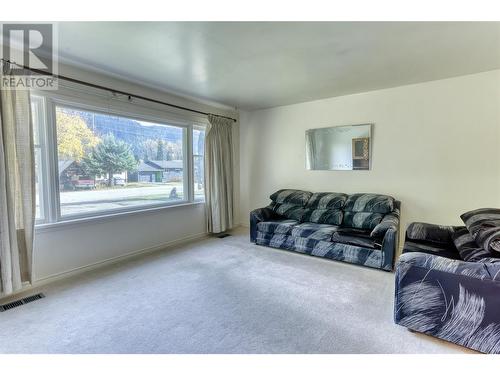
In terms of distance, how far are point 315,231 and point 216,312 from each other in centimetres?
193

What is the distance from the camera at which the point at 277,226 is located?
13.0 ft

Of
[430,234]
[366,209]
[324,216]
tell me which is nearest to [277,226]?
[324,216]

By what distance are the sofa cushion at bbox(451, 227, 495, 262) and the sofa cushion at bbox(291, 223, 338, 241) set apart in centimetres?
137

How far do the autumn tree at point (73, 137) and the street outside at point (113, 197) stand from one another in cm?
46

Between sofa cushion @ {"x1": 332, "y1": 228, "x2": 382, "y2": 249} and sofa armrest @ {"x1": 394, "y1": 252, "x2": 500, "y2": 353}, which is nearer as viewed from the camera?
sofa armrest @ {"x1": 394, "y1": 252, "x2": 500, "y2": 353}

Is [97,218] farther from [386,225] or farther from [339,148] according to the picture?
[339,148]

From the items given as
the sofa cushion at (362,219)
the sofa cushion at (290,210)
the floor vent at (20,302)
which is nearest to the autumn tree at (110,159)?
the floor vent at (20,302)

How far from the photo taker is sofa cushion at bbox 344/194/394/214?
358 cm

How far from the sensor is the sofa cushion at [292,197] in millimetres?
4395

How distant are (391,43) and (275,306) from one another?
2649 millimetres

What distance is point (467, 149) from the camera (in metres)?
3.30

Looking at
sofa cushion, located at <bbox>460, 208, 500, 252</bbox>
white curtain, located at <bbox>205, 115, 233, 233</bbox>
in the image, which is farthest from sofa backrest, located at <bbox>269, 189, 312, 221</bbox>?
sofa cushion, located at <bbox>460, 208, 500, 252</bbox>

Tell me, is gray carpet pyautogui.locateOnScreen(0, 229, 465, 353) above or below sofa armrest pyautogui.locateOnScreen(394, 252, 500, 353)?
below

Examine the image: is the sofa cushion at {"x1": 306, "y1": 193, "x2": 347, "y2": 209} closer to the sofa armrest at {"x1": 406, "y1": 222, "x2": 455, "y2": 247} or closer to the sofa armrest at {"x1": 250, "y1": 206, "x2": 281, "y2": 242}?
the sofa armrest at {"x1": 250, "y1": 206, "x2": 281, "y2": 242}
